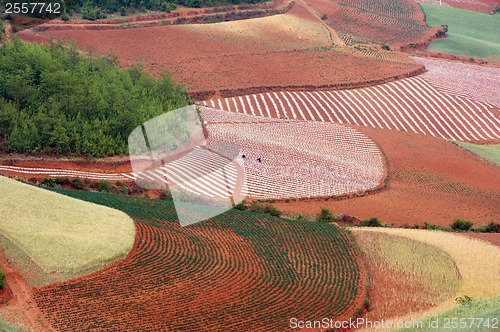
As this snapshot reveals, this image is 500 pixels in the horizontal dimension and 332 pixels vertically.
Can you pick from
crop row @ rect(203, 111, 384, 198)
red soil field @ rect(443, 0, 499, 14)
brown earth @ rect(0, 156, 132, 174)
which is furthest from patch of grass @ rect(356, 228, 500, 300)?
red soil field @ rect(443, 0, 499, 14)

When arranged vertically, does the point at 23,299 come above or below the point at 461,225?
above

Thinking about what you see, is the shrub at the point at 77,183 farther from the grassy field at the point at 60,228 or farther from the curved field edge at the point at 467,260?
the curved field edge at the point at 467,260

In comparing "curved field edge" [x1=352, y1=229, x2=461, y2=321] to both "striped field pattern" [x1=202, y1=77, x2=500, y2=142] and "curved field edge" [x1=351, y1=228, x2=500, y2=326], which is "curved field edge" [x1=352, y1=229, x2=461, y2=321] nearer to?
"curved field edge" [x1=351, y1=228, x2=500, y2=326]

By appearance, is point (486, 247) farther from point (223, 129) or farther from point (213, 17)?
point (213, 17)

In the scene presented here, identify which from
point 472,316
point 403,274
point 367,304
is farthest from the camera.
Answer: point 403,274

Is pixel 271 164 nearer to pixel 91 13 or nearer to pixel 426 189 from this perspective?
pixel 426 189

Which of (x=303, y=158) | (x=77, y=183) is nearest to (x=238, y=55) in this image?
(x=303, y=158)

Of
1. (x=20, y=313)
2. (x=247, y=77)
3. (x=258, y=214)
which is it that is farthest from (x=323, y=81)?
(x=20, y=313)

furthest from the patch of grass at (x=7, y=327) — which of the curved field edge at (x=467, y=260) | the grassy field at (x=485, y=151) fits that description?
the grassy field at (x=485, y=151)
